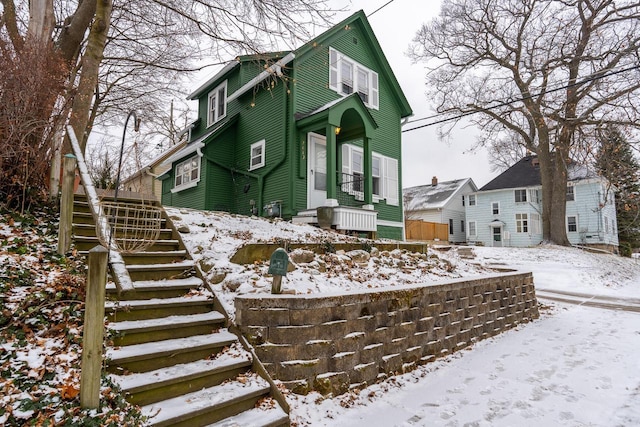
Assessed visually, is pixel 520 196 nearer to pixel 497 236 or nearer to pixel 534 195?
pixel 534 195

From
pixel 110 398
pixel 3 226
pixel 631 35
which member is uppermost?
pixel 631 35

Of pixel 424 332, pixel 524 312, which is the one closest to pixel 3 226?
pixel 424 332

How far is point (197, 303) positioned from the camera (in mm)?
3436

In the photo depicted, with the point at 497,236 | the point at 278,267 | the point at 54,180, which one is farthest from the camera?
the point at 497,236

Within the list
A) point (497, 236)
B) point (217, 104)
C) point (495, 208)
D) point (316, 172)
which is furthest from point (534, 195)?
point (217, 104)

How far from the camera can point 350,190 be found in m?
10.9

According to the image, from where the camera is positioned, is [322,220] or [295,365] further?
[322,220]

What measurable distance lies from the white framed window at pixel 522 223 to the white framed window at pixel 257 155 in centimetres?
2115

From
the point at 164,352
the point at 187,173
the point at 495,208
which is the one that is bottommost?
the point at 164,352

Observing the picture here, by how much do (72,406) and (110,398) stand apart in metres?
0.21

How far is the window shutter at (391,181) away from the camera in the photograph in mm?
12148

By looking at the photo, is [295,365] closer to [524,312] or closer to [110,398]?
[110,398]

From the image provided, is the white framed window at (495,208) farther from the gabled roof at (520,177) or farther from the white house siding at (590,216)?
the white house siding at (590,216)

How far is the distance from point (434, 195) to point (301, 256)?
2597 centimetres
